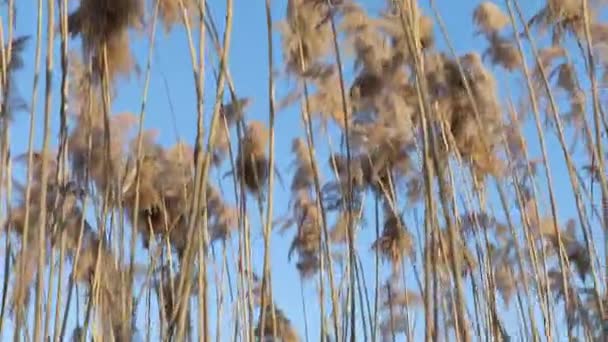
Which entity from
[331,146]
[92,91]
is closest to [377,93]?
[331,146]

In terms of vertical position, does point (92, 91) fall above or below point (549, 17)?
below

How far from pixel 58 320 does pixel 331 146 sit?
3.36ft

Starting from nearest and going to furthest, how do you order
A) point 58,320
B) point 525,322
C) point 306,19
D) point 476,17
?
point 58,320
point 306,19
point 525,322
point 476,17

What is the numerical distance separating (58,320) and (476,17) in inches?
73.0

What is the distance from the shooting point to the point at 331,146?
2.52 meters

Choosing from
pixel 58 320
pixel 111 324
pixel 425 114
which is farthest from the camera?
pixel 111 324

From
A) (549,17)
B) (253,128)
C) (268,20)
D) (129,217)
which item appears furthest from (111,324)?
(129,217)

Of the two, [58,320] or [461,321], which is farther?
[58,320]

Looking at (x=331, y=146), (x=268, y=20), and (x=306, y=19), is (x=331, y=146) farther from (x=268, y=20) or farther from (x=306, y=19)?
(x=268, y=20)

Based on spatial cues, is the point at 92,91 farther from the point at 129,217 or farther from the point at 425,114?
the point at 129,217

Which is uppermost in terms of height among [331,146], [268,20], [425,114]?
[331,146]

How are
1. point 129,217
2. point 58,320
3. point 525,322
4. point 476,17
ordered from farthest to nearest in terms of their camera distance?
1. point 129,217
2. point 476,17
3. point 525,322
4. point 58,320

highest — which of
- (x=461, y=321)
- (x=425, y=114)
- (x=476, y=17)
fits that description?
(x=476, y=17)

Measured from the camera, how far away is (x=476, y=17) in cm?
303
